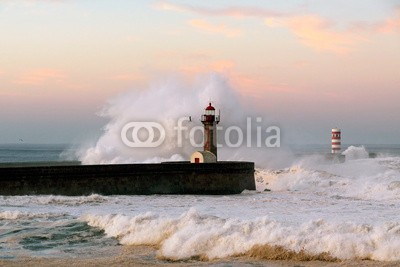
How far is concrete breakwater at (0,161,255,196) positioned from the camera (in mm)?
15039

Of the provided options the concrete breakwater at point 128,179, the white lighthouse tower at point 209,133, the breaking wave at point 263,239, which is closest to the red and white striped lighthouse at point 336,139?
the white lighthouse tower at point 209,133

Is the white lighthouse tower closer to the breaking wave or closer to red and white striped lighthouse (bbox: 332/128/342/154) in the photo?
the breaking wave

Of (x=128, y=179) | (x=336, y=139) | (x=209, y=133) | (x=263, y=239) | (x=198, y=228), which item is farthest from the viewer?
(x=336, y=139)

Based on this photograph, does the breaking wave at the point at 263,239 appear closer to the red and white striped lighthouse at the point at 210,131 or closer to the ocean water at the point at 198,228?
the ocean water at the point at 198,228

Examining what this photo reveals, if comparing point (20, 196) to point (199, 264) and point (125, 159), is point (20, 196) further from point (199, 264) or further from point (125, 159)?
point (125, 159)

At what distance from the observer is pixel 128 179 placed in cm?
1644

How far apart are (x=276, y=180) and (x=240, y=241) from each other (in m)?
13.3

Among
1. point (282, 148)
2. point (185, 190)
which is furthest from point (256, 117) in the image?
point (185, 190)

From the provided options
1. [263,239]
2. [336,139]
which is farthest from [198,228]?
[336,139]

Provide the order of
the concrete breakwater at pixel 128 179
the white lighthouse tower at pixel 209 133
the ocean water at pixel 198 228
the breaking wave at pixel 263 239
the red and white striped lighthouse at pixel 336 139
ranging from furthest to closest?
the red and white striped lighthouse at pixel 336 139, the white lighthouse tower at pixel 209 133, the concrete breakwater at pixel 128 179, the ocean water at pixel 198 228, the breaking wave at pixel 263 239

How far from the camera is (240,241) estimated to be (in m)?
7.97

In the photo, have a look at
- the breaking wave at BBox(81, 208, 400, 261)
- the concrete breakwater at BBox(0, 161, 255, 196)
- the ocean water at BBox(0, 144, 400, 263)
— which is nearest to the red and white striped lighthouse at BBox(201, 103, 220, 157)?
the concrete breakwater at BBox(0, 161, 255, 196)

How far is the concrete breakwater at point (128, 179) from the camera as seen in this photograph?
15039mm

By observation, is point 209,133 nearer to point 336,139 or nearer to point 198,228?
point 198,228
